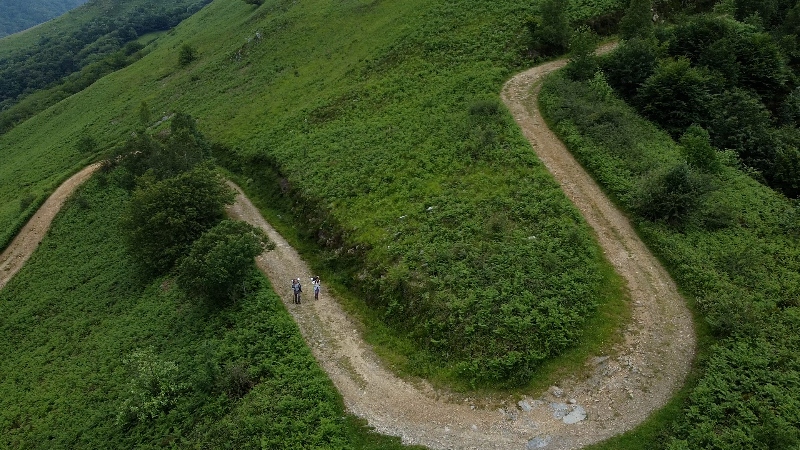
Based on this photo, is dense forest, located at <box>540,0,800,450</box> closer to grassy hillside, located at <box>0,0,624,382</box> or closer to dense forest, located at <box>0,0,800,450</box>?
dense forest, located at <box>0,0,800,450</box>

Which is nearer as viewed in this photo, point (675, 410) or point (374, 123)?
point (675, 410)

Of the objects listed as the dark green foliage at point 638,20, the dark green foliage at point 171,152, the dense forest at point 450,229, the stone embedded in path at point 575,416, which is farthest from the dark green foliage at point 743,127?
the dark green foliage at point 171,152

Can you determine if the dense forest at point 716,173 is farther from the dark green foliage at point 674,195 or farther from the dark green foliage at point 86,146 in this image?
the dark green foliage at point 86,146

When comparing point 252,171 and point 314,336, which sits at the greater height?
point 252,171

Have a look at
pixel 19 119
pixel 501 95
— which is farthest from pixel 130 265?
pixel 19 119

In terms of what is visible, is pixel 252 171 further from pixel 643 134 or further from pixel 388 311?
pixel 643 134

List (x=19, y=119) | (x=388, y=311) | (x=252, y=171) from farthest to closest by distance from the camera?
(x=19, y=119) → (x=252, y=171) → (x=388, y=311)

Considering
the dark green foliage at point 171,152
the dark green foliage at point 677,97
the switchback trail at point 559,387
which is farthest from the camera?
the dark green foliage at point 171,152
